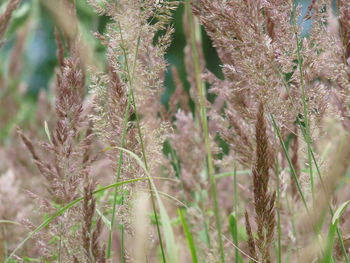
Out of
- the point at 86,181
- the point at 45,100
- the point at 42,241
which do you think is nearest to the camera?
the point at 86,181

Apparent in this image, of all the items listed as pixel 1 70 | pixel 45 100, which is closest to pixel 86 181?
pixel 45 100

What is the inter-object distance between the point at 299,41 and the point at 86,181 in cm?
56

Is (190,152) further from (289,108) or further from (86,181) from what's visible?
(86,181)

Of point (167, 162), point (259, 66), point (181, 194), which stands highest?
point (259, 66)

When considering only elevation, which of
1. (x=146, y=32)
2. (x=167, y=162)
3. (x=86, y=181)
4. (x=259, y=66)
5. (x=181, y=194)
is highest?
(x=146, y=32)

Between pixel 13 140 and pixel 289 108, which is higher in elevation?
pixel 289 108

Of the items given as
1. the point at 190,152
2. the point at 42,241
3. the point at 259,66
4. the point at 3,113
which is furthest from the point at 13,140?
the point at 259,66

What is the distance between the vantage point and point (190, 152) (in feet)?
7.28

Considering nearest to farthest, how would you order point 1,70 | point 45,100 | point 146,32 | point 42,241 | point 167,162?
point 146,32
point 42,241
point 167,162
point 45,100
point 1,70

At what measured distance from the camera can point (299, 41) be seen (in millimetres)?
1278

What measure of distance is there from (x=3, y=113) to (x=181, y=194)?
1.75 m

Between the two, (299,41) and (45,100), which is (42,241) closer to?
(299,41)

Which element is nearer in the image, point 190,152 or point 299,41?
point 299,41

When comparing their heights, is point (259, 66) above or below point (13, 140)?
above
